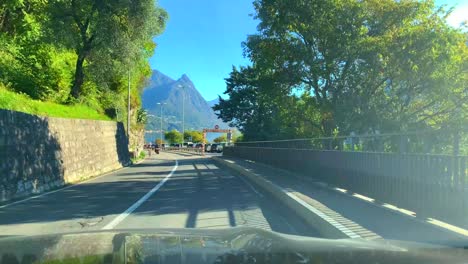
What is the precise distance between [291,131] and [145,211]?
22007 mm

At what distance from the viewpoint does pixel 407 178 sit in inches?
373

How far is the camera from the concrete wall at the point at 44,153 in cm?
1489

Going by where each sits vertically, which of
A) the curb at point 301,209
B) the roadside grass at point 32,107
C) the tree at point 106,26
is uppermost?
the tree at point 106,26

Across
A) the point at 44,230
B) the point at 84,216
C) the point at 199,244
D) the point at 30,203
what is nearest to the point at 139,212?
the point at 84,216

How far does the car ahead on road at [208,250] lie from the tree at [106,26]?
22540mm

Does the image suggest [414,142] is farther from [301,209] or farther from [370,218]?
[301,209]

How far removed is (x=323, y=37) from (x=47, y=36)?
15719 mm

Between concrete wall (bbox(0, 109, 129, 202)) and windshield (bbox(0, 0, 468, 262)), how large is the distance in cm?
8

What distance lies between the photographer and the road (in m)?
8.99

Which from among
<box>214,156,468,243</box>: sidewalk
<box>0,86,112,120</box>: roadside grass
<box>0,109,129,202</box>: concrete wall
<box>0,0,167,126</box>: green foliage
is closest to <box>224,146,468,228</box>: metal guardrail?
<box>214,156,468,243</box>: sidewalk

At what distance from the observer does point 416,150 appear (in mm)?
9570

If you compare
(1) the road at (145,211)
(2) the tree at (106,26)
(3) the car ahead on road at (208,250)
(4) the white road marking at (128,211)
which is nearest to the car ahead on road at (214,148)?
(2) the tree at (106,26)

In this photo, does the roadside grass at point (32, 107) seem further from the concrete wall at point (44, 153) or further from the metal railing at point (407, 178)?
the metal railing at point (407, 178)

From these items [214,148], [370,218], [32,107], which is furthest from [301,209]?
[214,148]
